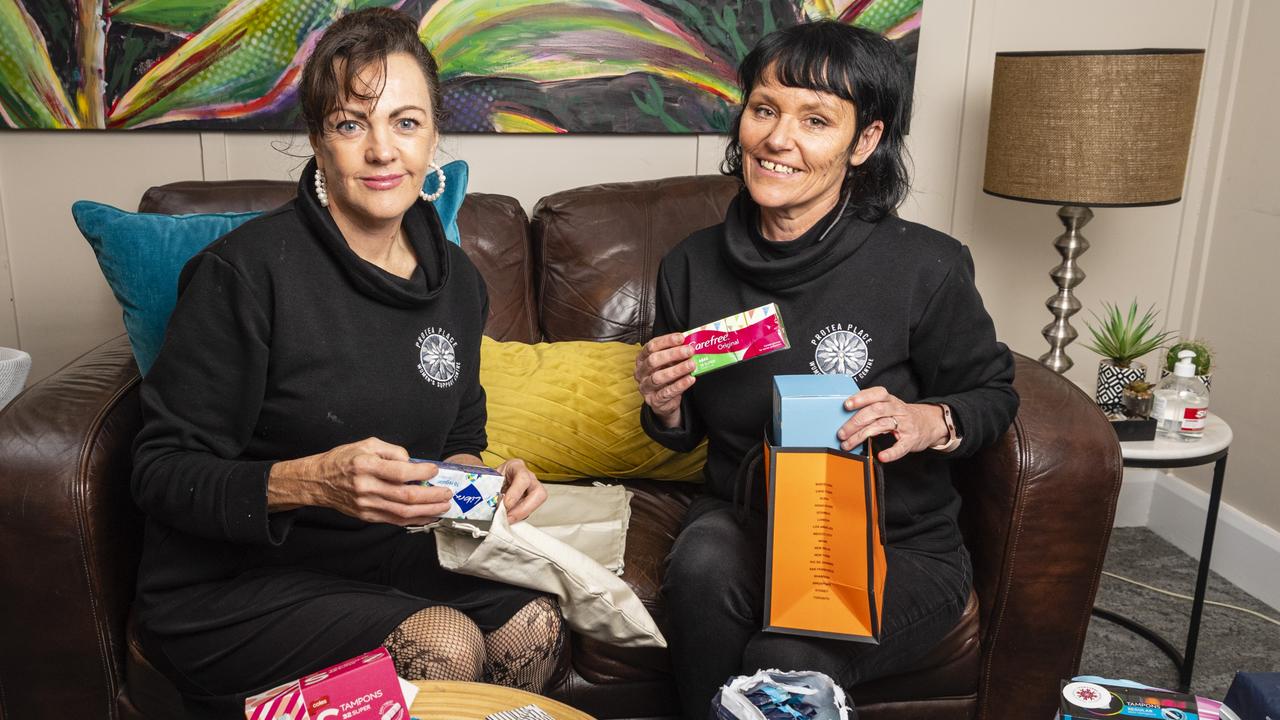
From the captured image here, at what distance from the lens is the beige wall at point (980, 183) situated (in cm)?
243

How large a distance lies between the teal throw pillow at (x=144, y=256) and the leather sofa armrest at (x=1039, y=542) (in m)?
1.14

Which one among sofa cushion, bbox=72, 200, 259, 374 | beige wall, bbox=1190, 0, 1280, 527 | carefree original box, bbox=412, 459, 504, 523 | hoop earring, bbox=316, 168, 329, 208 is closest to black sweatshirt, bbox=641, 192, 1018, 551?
carefree original box, bbox=412, 459, 504, 523

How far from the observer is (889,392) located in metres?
1.63

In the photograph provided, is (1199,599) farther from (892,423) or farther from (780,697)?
(780,697)

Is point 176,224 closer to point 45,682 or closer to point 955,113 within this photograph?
point 45,682

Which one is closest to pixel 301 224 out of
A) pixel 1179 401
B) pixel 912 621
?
pixel 912 621

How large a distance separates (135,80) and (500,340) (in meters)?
1.06

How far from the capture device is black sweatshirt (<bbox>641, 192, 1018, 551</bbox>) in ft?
5.29

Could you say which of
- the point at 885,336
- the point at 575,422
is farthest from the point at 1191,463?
the point at 575,422

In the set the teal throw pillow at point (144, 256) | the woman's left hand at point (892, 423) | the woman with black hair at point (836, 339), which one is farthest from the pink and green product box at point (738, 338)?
the teal throw pillow at point (144, 256)

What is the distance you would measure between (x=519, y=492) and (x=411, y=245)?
0.45 m

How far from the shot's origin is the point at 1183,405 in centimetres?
209

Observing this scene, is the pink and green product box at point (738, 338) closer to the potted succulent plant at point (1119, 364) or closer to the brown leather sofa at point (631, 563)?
the brown leather sofa at point (631, 563)

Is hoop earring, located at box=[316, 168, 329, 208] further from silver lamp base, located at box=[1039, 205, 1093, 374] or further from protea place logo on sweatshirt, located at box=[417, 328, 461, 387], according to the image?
silver lamp base, located at box=[1039, 205, 1093, 374]
